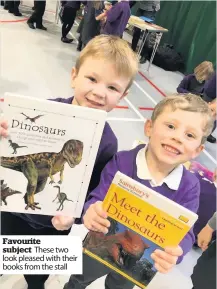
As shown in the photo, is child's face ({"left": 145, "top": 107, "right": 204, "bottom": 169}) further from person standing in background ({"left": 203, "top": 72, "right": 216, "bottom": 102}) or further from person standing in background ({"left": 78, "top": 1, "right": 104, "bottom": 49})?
person standing in background ({"left": 78, "top": 1, "right": 104, "bottom": 49})

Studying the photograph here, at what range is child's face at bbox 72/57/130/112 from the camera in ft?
2.79

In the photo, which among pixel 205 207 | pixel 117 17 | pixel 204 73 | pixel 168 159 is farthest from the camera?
pixel 117 17

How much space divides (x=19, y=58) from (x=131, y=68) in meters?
3.58

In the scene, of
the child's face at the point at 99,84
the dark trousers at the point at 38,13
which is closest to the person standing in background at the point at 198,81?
the child's face at the point at 99,84

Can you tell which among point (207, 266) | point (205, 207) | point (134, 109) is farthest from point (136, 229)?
point (134, 109)

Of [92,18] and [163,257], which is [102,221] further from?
[92,18]

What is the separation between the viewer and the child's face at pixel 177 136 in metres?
0.84

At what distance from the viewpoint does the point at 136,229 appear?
0.75 metres

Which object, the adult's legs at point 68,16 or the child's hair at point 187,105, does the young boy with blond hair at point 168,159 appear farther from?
the adult's legs at point 68,16

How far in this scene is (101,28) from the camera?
4516mm

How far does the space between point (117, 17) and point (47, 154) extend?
12.3 feet

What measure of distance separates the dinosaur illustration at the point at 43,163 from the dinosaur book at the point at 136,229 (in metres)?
0.15

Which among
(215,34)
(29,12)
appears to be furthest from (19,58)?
(215,34)

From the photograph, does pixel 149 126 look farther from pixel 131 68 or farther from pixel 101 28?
pixel 101 28
